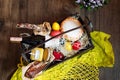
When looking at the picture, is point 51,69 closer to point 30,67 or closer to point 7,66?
point 30,67

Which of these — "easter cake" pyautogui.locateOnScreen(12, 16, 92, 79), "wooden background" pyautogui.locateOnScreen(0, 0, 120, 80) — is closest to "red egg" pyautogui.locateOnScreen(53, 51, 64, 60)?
"easter cake" pyautogui.locateOnScreen(12, 16, 92, 79)

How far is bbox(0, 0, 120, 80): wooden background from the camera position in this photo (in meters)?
1.51

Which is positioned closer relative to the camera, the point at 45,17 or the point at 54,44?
the point at 54,44

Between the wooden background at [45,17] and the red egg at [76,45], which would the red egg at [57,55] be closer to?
the red egg at [76,45]

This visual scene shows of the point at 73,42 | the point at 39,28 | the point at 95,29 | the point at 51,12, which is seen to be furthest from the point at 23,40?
the point at 95,29

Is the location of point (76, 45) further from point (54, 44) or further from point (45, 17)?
point (45, 17)

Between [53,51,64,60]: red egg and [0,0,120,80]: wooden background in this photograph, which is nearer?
[53,51,64,60]: red egg

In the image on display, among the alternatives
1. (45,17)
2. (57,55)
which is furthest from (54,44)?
(45,17)

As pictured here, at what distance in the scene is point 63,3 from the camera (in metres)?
1.61

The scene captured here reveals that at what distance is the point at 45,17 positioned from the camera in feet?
5.16

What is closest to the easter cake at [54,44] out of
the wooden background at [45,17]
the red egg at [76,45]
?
the red egg at [76,45]

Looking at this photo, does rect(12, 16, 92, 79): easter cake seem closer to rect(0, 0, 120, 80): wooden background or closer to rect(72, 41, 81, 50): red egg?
rect(72, 41, 81, 50): red egg

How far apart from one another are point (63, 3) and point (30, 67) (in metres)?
0.50

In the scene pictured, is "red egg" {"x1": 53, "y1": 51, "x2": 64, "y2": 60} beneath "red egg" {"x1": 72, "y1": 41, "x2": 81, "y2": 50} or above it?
beneath
